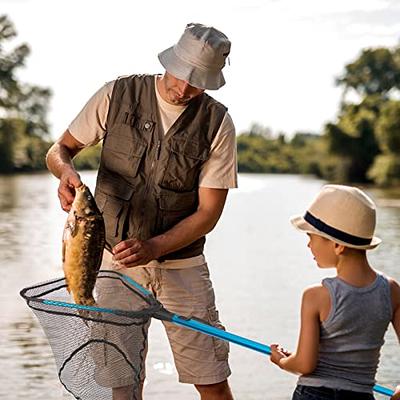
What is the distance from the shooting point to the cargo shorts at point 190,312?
18.0 feet

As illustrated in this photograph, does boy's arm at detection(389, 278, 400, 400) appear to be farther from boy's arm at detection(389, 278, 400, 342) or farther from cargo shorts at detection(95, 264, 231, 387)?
cargo shorts at detection(95, 264, 231, 387)

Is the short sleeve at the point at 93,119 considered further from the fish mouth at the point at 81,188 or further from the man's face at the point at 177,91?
the fish mouth at the point at 81,188

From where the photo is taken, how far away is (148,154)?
215 inches

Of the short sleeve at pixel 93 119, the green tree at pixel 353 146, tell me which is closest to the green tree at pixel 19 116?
the green tree at pixel 353 146

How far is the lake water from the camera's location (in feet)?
25.6

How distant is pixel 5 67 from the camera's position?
86188 mm

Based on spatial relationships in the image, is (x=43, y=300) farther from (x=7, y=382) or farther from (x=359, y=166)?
(x=359, y=166)

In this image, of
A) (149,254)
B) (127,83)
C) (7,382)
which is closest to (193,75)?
(127,83)

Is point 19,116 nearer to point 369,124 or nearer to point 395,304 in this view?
point 369,124

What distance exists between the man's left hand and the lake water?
235cm

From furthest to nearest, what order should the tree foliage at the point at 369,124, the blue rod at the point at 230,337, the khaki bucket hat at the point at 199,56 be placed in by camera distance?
the tree foliage at the point at 369,124 < the khaki bucket hat at the point at 199,56 < the blue rod at the point at 230,337

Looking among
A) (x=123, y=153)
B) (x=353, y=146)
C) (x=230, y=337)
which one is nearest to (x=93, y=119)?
(x=123, y=153)

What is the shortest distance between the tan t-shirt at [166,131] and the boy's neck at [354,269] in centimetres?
111

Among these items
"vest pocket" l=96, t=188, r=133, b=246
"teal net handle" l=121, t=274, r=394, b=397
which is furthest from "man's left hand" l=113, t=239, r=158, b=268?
"teal net handle" l=121, t=274, r=394, b=397
